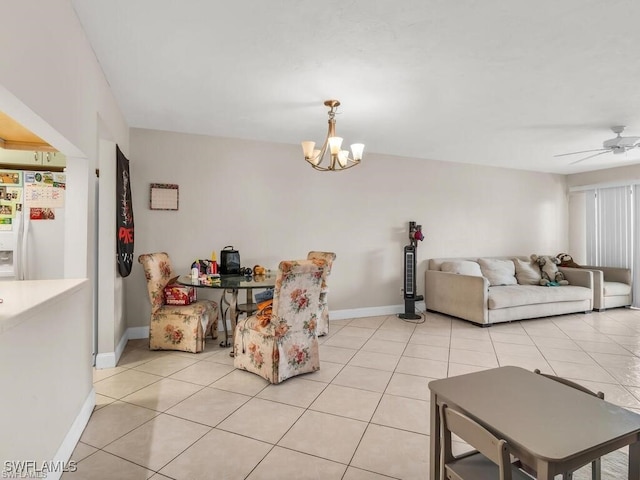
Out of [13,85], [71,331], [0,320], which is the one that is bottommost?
[71,331]

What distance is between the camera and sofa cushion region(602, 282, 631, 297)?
216 inches

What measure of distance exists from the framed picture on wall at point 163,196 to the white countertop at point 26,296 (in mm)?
2065

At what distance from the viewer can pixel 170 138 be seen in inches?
158

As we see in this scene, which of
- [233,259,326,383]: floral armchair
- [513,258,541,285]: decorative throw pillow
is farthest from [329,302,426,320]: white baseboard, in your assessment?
[233,259,326,383]: floral armchair

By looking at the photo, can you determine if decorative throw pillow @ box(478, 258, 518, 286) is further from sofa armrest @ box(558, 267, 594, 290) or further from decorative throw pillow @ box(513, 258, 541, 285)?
sofa armrest @ box(558, 267, 594, 290)

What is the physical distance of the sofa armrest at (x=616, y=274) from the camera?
567cm

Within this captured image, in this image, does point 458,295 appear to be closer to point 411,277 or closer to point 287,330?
point 411,277

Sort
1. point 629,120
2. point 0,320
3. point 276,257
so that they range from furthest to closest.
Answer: point 276,257 < point 629,120 < point 0,320

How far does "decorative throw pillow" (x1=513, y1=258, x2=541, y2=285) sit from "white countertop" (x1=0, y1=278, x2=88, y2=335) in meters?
5.95

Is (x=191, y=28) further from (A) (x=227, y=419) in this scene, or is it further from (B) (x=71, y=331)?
(A) (x=227, y=419)

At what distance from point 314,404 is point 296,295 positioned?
81 cm

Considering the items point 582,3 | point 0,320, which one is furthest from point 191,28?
point 582,3

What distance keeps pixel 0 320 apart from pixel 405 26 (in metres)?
2.28

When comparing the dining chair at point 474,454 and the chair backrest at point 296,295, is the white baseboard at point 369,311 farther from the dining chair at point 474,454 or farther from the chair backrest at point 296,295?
Result: the dining chair at point 474,454
